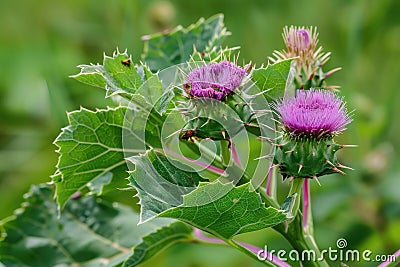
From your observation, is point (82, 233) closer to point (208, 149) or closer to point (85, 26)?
point (208, 149)

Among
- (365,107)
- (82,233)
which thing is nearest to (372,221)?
(365,107)

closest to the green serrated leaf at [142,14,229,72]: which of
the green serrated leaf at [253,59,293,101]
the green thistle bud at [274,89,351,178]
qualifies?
the green serrated leaf at [253,59,293,101]

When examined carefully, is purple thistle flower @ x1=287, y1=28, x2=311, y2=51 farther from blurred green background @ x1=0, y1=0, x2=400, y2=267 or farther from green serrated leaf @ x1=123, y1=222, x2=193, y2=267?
blurred green background @ x1=0, y1=0, x2=400, y2=267

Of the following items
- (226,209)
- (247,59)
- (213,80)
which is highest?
(247,59)

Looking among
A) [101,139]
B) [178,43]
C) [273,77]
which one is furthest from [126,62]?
[178,43]

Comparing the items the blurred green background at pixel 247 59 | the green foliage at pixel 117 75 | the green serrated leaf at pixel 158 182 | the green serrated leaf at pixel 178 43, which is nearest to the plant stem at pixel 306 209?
the green serrated leaf at pixel 158 182

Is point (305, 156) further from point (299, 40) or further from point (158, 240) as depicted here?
point (158, 240)
